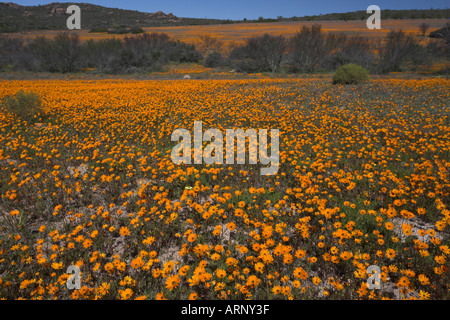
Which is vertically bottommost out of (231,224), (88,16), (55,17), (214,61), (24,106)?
(231,224)

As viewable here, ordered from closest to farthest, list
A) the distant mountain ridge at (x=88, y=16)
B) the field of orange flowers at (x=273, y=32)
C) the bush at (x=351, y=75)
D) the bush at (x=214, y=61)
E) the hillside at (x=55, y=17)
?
the bush at (x=351, y=75)
the bush at (x=214, y=61)
the field of orange flowers at (x=273, y=32)
the hillside at (x=55, y=17)
the distant mountain ridge at (x=88, y=16)

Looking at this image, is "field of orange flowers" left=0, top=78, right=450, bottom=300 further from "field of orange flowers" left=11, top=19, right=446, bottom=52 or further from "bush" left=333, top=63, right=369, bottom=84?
"field of orange flowers" left=11, top=19, right=446, bottom=52

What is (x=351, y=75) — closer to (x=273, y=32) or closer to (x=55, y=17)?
(x=273, y=32)

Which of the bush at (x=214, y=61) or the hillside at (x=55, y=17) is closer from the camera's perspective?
the bush at (x=214, y=61)

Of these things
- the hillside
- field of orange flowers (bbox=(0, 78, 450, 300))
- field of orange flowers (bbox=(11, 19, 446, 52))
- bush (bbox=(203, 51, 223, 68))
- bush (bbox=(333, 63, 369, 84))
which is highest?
the hillside

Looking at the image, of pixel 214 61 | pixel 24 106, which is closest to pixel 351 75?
pixel 24 106

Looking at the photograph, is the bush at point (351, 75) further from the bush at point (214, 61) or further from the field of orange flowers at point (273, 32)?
the field of orange flowers at point (273, 32)

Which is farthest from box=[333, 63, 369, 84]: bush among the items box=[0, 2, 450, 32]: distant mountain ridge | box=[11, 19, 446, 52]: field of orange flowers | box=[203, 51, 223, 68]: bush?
box=[0, 2, 450, 32]: distant mountain ridge

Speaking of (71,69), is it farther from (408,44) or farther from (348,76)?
(408,44)

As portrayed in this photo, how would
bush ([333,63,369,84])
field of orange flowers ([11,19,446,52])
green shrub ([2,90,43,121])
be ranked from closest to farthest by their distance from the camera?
1. green shrub ([2,90,43,121])
2. bush ([333,63,369,84])
3. field of orange flowers ([11,19,446,52])

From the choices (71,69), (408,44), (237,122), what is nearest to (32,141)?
(237,122)


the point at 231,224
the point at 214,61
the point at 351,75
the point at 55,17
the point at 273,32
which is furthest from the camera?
the point at 55,17

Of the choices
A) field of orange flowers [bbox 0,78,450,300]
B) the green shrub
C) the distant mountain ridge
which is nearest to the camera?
field of orange flowers [bbox 0,78,450,300]

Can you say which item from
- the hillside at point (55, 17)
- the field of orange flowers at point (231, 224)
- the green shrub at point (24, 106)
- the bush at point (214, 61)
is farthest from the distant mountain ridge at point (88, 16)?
the field of orange flowers at point (231, 224)
